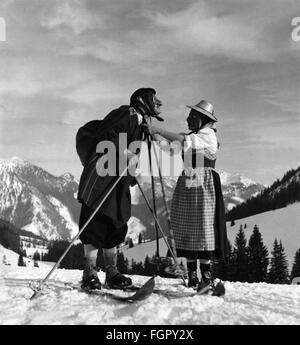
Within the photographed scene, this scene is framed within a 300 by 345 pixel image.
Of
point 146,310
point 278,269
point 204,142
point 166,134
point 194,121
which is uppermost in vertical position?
point 194,121

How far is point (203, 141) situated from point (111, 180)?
145cm

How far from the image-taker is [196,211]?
6.11 m

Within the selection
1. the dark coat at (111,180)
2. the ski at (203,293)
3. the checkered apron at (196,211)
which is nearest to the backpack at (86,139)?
the dark coat at (111,180)

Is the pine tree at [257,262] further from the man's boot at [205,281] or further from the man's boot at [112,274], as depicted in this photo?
the man's boot at [112,274]

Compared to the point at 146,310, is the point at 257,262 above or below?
below

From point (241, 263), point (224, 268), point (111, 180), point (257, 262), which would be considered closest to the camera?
point (111, 180)

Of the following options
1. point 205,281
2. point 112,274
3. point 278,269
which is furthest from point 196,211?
point 278,269

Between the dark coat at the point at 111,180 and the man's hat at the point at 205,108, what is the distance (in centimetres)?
93

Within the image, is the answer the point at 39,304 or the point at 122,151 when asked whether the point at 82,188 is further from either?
the point at 39,304

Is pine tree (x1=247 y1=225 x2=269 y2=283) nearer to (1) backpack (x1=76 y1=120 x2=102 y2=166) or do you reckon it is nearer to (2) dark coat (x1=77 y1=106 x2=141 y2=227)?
(2) dark coat (x1=77 y1=106 x2=141 y2=227)

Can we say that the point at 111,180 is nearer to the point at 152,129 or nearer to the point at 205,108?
the point at 152,129

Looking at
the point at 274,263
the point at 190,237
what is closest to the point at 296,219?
the point at 274,263

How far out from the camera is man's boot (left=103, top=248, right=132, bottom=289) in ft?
20.6

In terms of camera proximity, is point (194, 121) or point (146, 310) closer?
point (146, 310)
